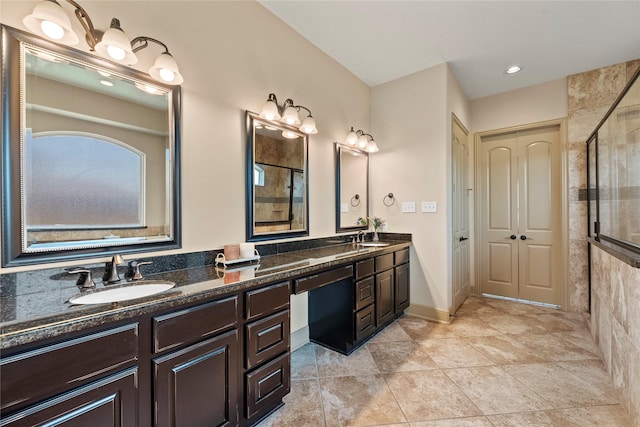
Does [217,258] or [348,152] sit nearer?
[217,258]

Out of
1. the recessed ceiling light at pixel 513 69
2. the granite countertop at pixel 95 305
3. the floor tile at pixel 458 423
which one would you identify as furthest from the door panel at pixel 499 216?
the granite countertop at pixel 95 305

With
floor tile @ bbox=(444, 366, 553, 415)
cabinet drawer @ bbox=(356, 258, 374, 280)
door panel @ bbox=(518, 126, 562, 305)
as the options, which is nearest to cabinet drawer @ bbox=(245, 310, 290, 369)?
cabinet drawer @ bbox=(356, 258, 374, 280)

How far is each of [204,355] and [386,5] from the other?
266 cm

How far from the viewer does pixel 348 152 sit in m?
3.05

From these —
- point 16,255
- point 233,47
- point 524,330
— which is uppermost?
point 233,47

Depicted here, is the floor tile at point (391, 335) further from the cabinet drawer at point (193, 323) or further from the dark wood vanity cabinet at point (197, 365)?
the cabinet drawer at point (193, 323)

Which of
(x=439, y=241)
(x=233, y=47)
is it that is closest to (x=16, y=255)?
(x=233, y=47)

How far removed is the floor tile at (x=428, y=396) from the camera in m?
1.58

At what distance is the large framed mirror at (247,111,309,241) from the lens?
80.0 inches

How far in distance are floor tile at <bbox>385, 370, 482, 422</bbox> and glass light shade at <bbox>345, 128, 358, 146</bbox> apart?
2.23 meters

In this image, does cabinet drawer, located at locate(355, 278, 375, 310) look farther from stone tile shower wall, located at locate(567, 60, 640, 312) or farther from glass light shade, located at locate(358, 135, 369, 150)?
stone tile shower wall, located at locate(567, 60, 640, 312)

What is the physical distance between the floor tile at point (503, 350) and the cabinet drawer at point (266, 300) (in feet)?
6.04

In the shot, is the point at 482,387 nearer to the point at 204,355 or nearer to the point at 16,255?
the point at 204,355

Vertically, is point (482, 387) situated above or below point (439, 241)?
below
